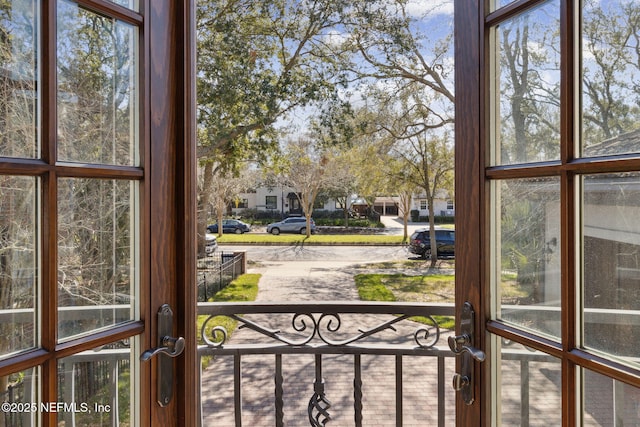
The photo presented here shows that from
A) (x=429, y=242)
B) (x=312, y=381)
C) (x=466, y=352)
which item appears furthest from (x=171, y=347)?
(x=429, y=242)

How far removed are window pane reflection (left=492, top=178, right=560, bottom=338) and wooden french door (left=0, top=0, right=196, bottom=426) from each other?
2.55ft

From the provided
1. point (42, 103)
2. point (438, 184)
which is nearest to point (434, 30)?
point (438, 184)

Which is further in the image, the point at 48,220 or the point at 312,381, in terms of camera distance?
the point at 312,381

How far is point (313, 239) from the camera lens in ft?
11.0

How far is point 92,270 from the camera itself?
813mm

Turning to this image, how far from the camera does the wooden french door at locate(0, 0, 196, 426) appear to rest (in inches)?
27.4

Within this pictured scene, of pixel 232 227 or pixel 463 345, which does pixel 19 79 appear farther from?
pixel 232 227

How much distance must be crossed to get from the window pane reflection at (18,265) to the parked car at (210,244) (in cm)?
238

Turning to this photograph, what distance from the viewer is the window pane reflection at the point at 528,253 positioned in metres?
0.79

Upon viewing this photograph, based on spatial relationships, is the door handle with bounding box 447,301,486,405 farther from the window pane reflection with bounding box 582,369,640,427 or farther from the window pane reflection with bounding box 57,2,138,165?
the window pane reflection with bounding box 57,2,138,165

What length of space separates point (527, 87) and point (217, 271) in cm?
268

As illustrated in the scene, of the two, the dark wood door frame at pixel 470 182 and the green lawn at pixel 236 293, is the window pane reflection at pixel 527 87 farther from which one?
the green lawn at pixel 236 293

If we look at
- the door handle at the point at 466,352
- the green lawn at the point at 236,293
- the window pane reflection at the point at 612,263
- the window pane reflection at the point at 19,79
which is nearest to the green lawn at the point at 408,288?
the green lawn at the point at 236,293

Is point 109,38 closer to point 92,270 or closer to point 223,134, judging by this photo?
point 92,270
